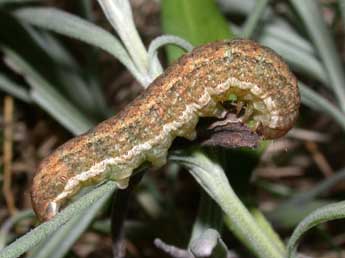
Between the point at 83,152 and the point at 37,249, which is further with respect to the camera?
the point at 37,249

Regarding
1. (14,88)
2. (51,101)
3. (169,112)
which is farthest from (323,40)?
(14,88)

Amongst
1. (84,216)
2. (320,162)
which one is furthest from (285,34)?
(84,216)

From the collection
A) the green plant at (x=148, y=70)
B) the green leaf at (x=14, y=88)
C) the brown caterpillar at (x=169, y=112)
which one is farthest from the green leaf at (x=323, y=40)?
the green leaf at (x=14, y=88)

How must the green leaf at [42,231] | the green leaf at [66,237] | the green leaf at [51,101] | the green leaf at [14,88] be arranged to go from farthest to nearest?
the green leaf at [14,88], the green leaf at [51,101], the green leaf at [66,237], the green leaf at [42,231]

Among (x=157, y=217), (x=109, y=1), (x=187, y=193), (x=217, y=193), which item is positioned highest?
(x=187, y=193)

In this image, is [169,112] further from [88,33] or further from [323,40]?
[323,40]

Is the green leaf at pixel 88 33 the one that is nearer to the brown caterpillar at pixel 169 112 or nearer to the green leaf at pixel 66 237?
the brown caterpillar at pixel 169 112

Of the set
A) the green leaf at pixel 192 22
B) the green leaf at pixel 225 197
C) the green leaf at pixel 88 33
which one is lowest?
the green leaf at pixel 225 197

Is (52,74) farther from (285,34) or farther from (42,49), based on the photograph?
(285,34)
